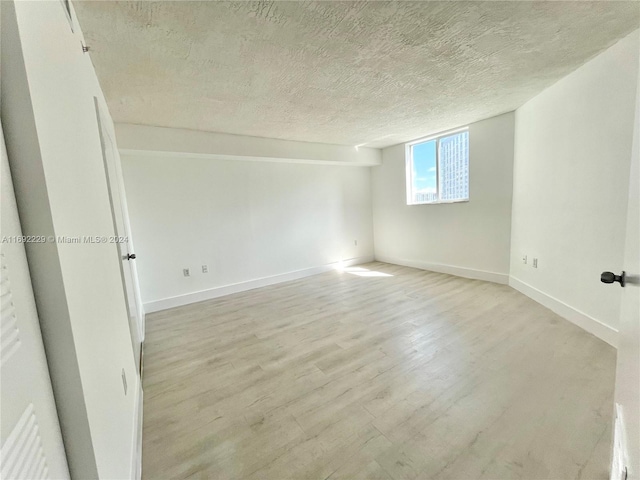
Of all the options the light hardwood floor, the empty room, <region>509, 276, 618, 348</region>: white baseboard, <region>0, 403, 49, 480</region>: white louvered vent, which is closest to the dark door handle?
the empty room

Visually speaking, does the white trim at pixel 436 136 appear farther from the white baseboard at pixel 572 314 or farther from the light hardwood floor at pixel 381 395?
the light hardwood floor at pixel 381 395

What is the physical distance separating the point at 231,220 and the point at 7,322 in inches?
143

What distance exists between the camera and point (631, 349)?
796 mm

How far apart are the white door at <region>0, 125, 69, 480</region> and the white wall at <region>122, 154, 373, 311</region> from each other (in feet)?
10.5

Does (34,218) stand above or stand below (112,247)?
above

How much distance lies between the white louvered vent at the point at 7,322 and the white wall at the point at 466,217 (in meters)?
4.42

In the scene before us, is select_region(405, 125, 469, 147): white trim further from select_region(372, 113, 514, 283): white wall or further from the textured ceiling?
the textured ceiling

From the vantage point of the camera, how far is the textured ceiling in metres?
1.47

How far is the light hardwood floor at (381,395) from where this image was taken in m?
1.29

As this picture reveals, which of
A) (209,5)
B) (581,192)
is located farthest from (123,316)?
(581,192)

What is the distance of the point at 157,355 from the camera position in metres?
2.36

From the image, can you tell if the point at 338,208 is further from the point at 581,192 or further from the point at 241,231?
the point at 581,192

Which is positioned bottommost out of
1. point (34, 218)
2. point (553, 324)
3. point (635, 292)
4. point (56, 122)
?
point (553, 324)

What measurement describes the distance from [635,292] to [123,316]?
220cm
